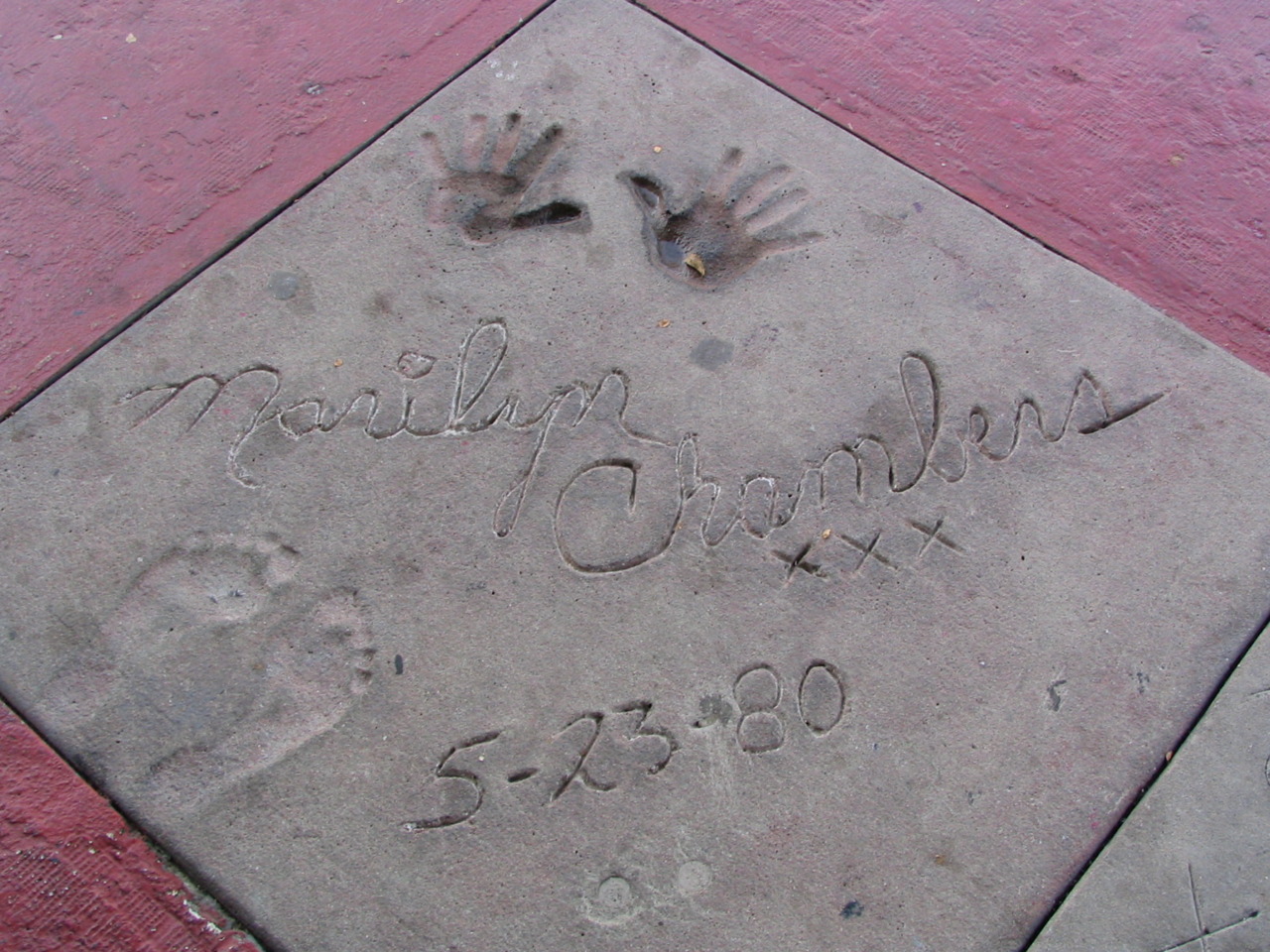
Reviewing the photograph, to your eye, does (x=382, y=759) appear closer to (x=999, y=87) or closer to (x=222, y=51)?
(x=222, y=51)

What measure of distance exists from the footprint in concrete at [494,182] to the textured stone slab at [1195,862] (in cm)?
248

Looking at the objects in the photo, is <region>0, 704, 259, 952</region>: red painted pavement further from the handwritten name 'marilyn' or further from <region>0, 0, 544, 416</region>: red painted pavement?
<region>0, 0, 544, 416</region>: red painted pavement

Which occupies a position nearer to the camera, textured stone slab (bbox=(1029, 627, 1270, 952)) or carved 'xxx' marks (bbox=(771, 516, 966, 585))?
textured stone slab (bbox=(1029, 627, 1270, 952))

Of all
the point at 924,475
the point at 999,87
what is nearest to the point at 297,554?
the point at 924,475

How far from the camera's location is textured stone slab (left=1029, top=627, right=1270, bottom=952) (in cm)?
223

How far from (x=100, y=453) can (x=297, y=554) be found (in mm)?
726

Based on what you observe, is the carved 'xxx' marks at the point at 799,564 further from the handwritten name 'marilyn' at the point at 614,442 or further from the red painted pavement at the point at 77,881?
the red painted pavement at the point at 77,881

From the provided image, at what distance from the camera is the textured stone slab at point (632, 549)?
227 centimetres

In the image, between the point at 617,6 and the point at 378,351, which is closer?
the point at 378,351

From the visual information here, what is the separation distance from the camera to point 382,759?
2328 millimetres

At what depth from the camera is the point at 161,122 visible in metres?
3.01

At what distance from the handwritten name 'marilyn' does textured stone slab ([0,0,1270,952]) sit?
0.01 meters

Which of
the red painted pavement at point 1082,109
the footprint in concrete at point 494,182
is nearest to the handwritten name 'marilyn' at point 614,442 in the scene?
the footprint in concrete at point 494,182

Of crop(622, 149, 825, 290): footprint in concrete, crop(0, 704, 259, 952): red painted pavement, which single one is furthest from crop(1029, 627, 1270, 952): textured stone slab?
crop(0, 704, 259, 952): red painted pavement
